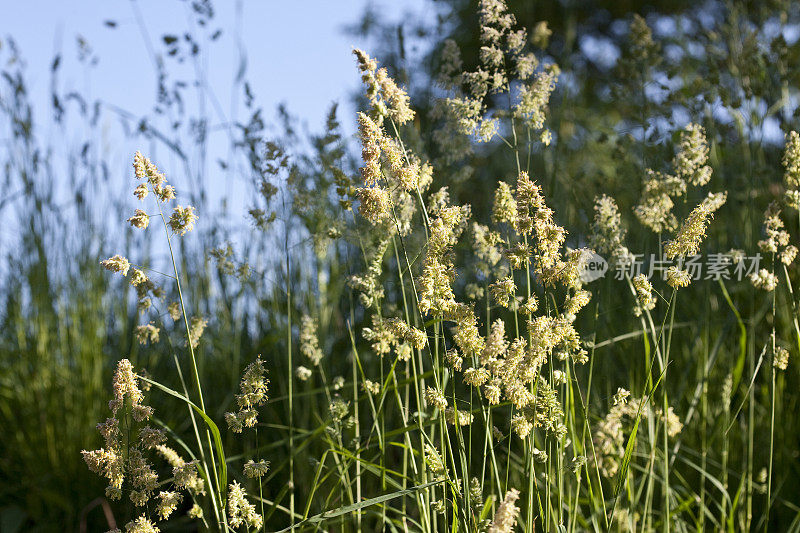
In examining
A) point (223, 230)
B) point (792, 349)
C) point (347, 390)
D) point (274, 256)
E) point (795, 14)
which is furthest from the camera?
point (795, 14)

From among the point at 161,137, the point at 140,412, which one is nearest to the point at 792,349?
the point at 140,412

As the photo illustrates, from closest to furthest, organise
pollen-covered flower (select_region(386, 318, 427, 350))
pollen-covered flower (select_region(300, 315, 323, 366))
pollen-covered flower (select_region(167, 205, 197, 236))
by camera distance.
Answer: pollen-covered flower (select_region(386, 318, 427, 350)) → pollen-covered flower (select_region(167, 205, 197, 236)) → pollen-covered flower (select_region(300, 315, 323, 366))

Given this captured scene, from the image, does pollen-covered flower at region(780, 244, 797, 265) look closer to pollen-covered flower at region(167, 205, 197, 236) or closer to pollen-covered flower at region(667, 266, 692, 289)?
pollen-covered flower at region(667, 266, 692, 289)

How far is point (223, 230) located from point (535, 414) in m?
2.01

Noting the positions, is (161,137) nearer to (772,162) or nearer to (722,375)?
(722,375)

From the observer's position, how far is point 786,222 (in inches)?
119

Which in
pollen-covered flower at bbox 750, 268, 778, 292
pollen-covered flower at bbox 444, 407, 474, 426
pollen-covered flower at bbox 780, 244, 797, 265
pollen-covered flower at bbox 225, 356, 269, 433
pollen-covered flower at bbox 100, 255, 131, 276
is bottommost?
pollen-covered flower at bbox 444, 407, 474, 426

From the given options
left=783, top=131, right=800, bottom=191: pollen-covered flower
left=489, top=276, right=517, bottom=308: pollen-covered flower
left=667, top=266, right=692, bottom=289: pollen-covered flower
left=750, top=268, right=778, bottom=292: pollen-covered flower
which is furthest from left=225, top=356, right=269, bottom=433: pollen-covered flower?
left=783, top=131, right=800, bottom=191: pollen-covered flower

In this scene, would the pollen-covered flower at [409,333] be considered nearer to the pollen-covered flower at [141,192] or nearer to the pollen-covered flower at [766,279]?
the pollen-covered flower at [141,192]

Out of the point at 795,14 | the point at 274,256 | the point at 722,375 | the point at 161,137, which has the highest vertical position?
the point at 795,14

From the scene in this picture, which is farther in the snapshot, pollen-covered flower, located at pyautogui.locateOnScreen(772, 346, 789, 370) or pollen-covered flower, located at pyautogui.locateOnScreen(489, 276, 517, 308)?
pollen-covered flower, located at pyautogui.locateOnScreen(772, 346, 789, 370)

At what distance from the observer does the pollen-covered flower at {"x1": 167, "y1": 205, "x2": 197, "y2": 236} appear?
134cm

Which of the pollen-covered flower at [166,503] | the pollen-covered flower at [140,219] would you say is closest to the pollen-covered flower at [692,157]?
the pollen-covered flower at [140,219]

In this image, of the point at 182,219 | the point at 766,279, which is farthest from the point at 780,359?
the point at 182,219
